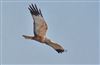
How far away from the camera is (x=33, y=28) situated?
44.0 feet

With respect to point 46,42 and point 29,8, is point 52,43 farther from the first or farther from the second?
point 29,8

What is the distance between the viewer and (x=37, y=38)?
44.3 ft

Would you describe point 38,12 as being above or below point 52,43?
above

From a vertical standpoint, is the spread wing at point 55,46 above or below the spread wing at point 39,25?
below

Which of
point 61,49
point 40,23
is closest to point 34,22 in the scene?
point 40,23

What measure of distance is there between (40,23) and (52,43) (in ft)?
2.79

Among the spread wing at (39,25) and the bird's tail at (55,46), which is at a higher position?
the spread wing at (39,25)

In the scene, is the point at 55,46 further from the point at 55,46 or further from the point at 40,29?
the point at 40,29

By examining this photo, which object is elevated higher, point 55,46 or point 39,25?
point 39,25

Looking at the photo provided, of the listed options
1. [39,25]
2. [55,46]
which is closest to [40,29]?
[39,25]

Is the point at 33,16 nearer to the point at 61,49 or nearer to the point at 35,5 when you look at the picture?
the point at 35,5

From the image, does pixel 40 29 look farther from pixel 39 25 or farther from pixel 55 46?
pixel 55 46

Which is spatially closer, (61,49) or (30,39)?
(30,39)

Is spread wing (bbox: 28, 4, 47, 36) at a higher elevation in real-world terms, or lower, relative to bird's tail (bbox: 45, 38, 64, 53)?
higher
